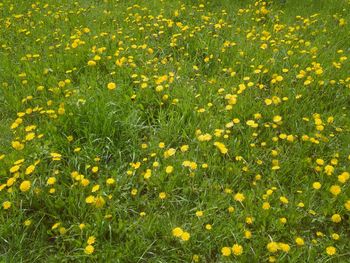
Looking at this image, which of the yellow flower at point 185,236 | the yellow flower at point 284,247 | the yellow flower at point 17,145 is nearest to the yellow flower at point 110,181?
the yellow flower at point 185,236

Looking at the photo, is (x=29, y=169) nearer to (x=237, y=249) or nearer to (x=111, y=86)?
(x=111, y=86)

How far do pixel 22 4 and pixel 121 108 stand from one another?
12.2 feet

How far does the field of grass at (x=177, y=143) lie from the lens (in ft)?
7.73

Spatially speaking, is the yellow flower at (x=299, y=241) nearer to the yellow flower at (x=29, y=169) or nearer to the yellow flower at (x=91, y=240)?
the yellow flower at (x=91, y=240)

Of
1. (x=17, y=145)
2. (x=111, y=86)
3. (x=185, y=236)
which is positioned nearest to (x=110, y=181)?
(x=185, y=236)

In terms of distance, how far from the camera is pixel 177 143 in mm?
3098

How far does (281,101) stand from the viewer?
3.38 m

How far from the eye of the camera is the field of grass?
2355mm

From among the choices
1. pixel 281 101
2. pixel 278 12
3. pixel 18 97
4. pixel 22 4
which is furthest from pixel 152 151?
pixel 22 4

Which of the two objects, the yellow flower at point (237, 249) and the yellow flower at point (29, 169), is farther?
the yellow flower at point (29, 169)

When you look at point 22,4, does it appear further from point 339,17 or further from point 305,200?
point 305,200

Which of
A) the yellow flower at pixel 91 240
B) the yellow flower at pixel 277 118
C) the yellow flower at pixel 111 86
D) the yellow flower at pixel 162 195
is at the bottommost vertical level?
the yellow flower at pixel 91 240

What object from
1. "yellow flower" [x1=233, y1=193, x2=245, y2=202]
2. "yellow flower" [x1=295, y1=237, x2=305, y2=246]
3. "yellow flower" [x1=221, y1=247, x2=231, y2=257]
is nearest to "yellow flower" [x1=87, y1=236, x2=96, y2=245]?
"yellow flower" [x1=221, y1=247, x2=231, y2=257]

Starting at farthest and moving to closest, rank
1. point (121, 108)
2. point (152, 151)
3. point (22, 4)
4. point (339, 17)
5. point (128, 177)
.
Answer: point (22, 4) → point (339, 17) → point (121, 108) → point (152, 151) → point (128, 177)
